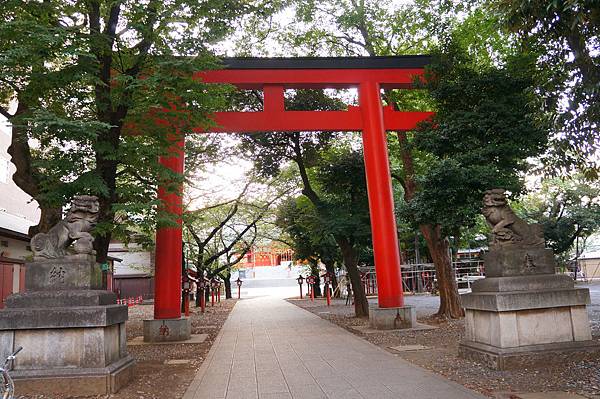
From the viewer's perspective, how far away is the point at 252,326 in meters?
15.9

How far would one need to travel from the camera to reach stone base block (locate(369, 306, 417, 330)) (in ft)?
43.0

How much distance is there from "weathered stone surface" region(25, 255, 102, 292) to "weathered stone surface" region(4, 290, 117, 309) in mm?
116

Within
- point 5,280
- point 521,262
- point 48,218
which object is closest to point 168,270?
point 48,218

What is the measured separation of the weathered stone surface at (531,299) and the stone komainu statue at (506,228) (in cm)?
88

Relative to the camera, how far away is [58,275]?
23.2 ft

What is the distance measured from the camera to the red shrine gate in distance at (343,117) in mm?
13094

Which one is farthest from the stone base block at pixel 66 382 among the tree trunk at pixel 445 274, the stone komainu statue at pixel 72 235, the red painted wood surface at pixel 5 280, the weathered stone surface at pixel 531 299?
the red painted wood surface at pixel 5 280

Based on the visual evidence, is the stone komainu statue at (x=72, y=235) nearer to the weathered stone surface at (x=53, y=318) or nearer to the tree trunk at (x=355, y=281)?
the weathered stone surface at (x=53, y=318)

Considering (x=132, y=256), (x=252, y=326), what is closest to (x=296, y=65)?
(x=252, y=326)

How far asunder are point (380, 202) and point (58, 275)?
29.3 feet

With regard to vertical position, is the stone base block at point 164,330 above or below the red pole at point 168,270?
below

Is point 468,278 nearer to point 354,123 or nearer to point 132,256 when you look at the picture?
point 354,123

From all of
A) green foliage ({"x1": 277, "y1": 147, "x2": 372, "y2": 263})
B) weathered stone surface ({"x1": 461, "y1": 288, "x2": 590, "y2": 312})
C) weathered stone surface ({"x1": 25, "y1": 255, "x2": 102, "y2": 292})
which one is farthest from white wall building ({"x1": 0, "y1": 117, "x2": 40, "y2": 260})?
weathered stone surface ({"x1": 461, "y1": 288, "x2": 590, "y2": 312})

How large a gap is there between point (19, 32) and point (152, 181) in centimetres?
398
